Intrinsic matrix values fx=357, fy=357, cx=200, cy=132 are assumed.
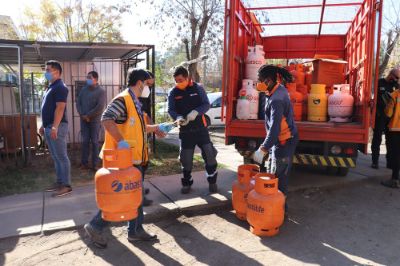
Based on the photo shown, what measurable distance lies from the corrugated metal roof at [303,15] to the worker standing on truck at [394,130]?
1690mm

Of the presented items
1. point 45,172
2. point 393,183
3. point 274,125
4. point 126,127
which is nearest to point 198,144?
point 274,125

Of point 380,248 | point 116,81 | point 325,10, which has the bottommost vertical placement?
point 380,248

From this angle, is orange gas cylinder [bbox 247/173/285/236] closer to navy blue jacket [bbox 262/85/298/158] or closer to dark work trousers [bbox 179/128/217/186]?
navy blue jacket [bbox 262/85/298/158]

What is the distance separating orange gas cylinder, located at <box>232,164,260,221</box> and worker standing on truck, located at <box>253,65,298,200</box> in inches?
10.7

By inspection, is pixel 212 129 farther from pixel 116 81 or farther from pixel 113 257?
pixel 113 257

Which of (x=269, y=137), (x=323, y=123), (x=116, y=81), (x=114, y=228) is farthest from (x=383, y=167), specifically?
(x=116, y=81)

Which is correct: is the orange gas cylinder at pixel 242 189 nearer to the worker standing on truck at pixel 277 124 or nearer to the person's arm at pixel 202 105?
the worker standing on truck at pixel 277 124

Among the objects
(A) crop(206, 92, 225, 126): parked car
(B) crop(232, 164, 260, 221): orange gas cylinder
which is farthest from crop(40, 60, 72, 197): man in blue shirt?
(A) crop(206, 92, 225, 126): parked car

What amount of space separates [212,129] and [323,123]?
9608 millimetres

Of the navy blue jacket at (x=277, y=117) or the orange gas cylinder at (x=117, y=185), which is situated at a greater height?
the navy blue jacket at (x=277, y=117)

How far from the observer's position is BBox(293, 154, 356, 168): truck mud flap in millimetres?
4719

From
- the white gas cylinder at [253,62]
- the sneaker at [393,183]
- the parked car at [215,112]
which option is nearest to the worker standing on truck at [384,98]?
the sneaker at [393,183]

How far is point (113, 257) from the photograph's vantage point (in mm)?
3320

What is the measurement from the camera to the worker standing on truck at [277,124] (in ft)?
12.3
